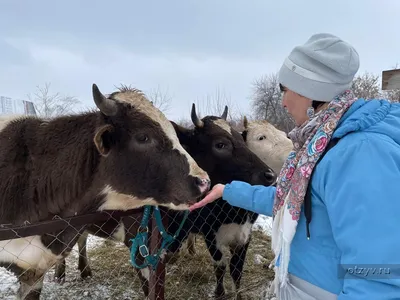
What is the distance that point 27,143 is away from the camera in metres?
3.36

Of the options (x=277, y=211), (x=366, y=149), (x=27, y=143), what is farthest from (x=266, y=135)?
(x=366, y=149)

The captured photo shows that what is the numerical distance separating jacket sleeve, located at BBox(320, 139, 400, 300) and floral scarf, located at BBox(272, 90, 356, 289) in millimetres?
176

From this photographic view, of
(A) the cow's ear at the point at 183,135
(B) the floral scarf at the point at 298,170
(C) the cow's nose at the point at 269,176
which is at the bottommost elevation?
(C) the cow's nose at the point at 269,176

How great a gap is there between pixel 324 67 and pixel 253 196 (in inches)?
35.9

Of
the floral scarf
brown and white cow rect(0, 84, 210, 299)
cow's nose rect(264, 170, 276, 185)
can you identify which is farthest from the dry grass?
the floral scarf

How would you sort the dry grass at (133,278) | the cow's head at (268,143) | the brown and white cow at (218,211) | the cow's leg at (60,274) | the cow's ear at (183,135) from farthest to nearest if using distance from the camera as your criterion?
the cow's head at (268,143) → the cow's leg at (60,274) → the dry grass at (133,278) → the cow's ear at (183,135) → the brown and white cow at (218,211)

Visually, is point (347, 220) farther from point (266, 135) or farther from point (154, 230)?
point (266, 135)

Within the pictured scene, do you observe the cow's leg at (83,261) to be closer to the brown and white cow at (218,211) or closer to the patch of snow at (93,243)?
the brown and white cow at (218,211)

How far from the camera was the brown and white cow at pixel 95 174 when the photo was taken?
3.13m

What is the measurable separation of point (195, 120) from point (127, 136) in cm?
189

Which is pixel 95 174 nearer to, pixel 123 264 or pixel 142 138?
pixel 142 138

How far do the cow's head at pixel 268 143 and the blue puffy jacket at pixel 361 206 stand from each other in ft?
15.0

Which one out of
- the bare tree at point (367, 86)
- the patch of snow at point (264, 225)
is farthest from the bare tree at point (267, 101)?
the patch of snow at point (264, 225)

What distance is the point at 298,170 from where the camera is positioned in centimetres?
169
